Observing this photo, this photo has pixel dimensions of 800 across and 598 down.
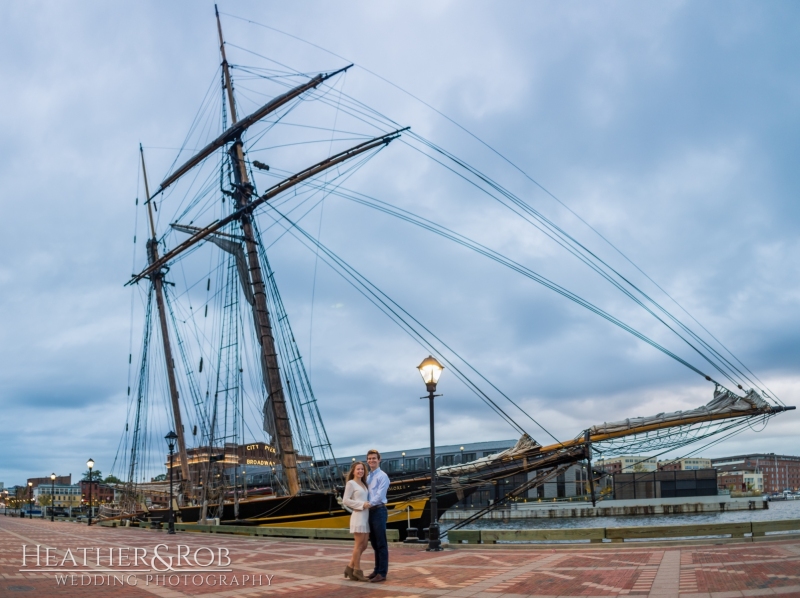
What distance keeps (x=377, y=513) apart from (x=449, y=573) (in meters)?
2.19

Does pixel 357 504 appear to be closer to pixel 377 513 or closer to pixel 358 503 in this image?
pixel 358 503

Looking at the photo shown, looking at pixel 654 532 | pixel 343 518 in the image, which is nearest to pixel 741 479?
pixel 343 518

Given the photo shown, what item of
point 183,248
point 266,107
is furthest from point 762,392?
point 183,248

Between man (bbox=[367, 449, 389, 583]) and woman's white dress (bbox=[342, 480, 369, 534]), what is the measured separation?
0.42 ft

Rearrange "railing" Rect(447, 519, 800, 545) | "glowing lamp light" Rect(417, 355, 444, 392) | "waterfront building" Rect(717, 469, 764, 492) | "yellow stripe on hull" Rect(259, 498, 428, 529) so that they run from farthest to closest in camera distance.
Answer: "waterfront building" Rect(717, 469, 764, 492) < "yellow stripe on hull" Rect(259, 498, 428, 529) < "glowing lamp light" Rect(417, 355, 444, 392) < "railing" Rect(447, 519, 800, 545)

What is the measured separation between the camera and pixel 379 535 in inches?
382

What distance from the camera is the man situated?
31.7 feet

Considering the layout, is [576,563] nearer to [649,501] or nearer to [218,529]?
[218,529]

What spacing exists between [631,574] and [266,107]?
3038cm

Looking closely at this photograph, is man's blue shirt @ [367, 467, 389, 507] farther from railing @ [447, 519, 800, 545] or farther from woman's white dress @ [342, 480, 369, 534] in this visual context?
railing @ [447, 519, 800, 545]

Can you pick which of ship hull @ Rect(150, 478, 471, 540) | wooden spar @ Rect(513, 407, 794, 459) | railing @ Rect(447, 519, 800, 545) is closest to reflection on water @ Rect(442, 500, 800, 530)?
ship hull @ Rect(150, 478, 471, 540)

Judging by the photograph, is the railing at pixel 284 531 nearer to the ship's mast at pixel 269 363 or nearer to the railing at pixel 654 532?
the railing at pixel 654 532

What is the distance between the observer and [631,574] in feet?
32.4

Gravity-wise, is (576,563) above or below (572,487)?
above
